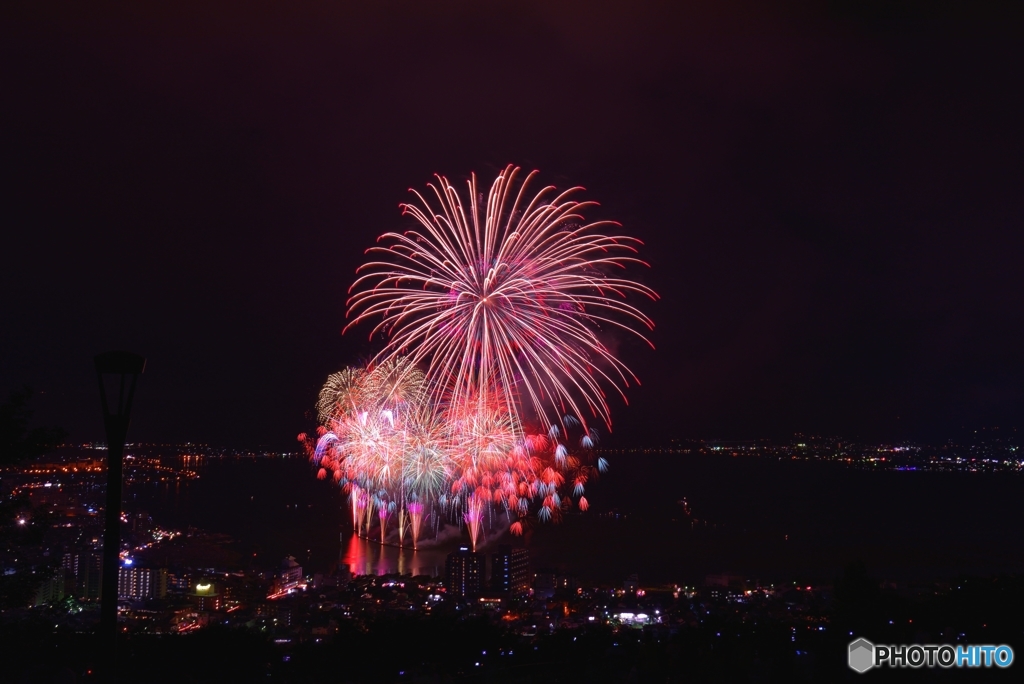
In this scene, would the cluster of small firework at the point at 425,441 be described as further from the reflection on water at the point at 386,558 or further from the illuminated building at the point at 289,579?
the reflection on water at the point at 386,558

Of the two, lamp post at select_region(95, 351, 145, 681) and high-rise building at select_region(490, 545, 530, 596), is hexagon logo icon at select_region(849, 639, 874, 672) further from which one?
high-rise building at select_region(490, 545, 530, 596)

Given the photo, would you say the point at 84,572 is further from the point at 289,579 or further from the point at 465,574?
the point at 465,574

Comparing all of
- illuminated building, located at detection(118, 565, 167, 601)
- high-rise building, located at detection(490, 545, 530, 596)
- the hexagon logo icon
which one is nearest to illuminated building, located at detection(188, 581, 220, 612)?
illuminated building, located at detection(118, 565, 167, 601)

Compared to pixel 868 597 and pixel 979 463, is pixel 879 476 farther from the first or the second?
pixel 868 597

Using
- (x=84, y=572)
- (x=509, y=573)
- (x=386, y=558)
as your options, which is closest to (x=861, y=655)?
(x=84, y=572)

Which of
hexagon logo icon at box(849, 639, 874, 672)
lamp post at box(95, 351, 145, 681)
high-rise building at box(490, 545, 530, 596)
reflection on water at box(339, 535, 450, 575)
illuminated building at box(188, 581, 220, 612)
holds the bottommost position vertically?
reflection on water at box(339, 535, 450, 575)

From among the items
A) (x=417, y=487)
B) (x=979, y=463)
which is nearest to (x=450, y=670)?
(x=417, y=487)

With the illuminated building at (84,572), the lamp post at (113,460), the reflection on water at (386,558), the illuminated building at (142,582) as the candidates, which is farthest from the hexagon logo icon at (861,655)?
the reflection on water at (386,558)
